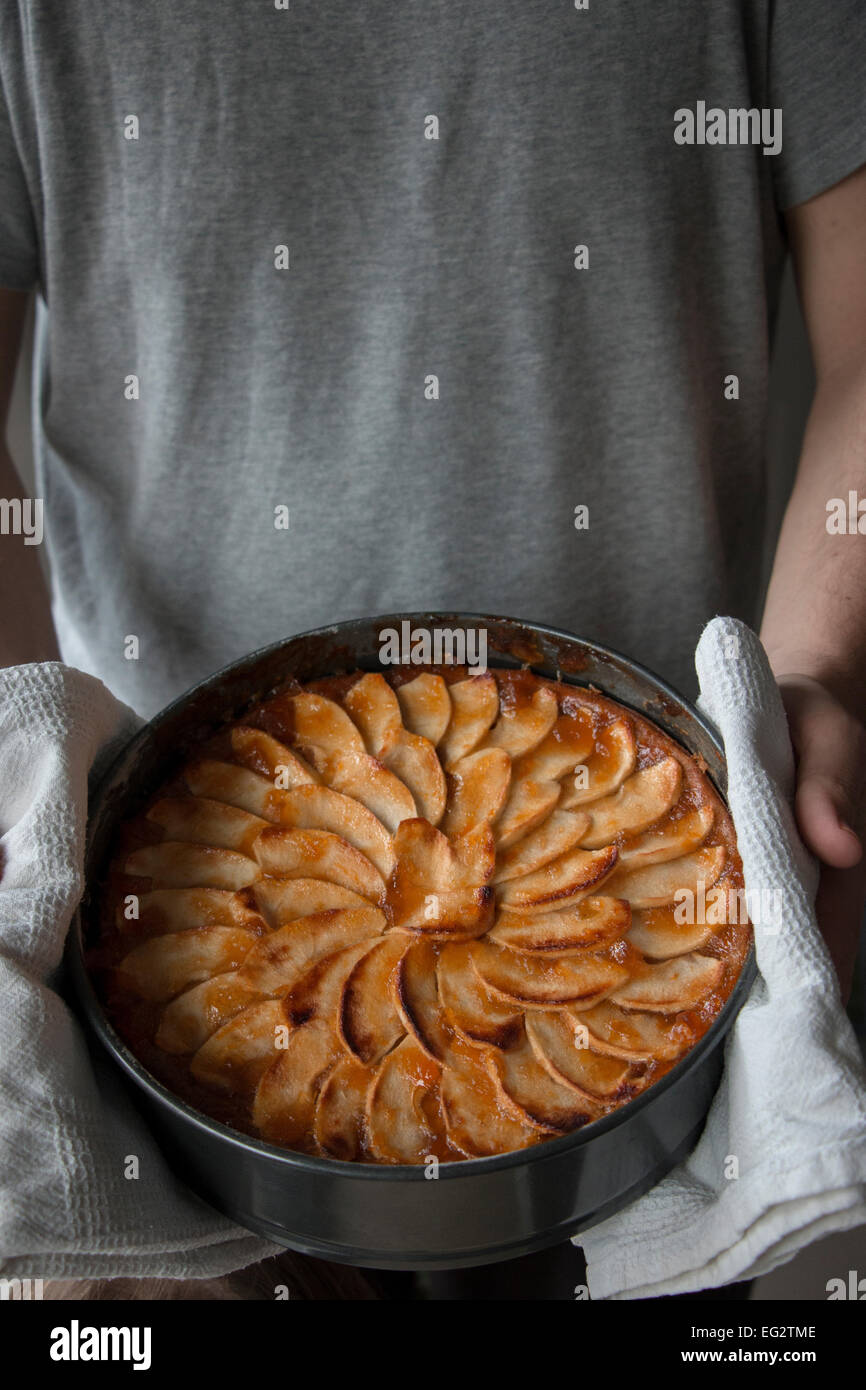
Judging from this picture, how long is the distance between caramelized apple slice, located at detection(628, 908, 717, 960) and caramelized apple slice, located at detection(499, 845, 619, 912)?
0.04m

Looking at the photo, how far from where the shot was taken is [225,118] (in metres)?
1.53

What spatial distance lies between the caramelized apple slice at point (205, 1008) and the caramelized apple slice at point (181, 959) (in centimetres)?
3

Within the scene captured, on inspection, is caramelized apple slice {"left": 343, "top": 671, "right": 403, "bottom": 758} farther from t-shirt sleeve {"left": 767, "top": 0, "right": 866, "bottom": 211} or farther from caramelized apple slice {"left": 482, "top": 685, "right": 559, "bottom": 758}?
t-shirt sleeve {"left": 767, "top": 0, "right": 866, "bottom": 211}

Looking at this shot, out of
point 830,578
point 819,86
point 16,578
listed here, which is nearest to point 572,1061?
point 830,578

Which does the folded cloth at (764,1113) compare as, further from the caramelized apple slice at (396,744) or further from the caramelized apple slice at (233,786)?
the caramelized apple slice at (233,786)

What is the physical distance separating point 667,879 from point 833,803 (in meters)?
0.22

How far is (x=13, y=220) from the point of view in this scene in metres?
1.63

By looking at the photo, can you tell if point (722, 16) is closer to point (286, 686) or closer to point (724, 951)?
point (286, 686)

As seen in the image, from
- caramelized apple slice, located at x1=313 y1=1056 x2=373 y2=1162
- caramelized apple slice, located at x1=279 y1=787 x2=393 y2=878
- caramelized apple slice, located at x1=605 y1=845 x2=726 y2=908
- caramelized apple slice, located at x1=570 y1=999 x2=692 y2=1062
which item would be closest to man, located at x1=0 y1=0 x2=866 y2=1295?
caramelized apple slice, located at x1=605 y1=845 x2=726 y2=908

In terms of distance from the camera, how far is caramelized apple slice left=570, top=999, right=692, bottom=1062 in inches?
47.7

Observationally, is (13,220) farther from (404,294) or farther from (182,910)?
(182,910)

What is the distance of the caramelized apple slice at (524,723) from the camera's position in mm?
1517

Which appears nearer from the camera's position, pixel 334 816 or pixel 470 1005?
pixel 470 1005

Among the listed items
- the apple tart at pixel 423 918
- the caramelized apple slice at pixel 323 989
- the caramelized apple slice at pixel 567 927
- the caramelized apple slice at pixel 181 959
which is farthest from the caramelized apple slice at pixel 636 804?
the caramelized apple slice at pixel 181 959
